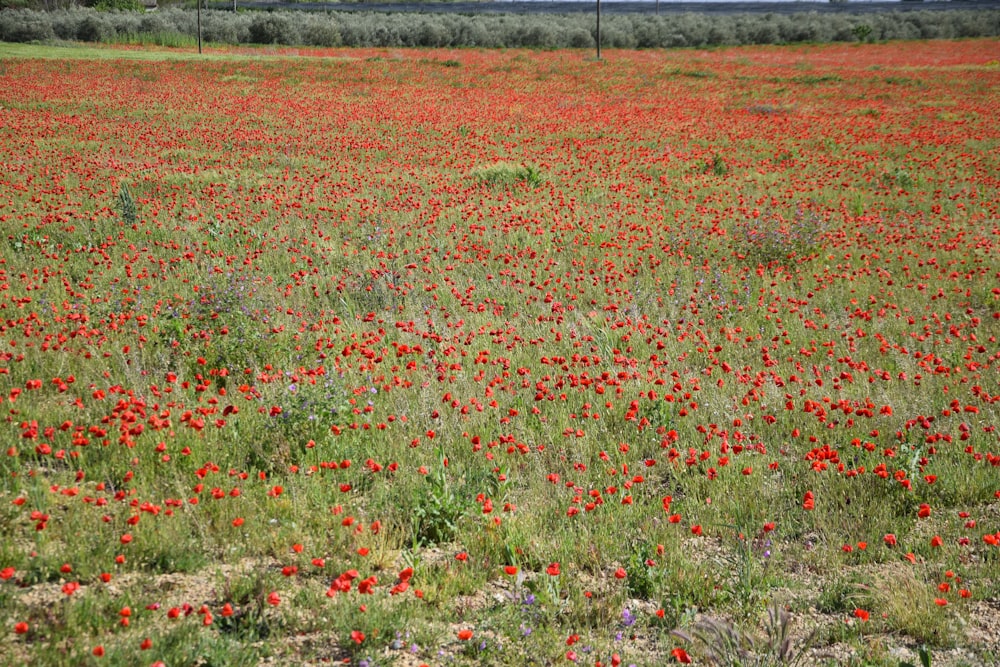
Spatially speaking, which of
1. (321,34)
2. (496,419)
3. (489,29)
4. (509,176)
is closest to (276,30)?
(321,34)

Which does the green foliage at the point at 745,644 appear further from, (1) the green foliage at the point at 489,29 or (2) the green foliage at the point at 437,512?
(1) the green foliage at the point at 489,29

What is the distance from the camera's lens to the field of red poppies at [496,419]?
3271mm

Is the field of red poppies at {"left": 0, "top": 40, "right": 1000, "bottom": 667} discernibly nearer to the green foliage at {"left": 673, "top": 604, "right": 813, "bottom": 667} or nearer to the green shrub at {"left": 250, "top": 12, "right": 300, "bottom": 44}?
the green foliage at {"left": 673, "top": 604, "right": 813, "bottom": 667}

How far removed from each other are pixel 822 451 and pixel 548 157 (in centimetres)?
1355

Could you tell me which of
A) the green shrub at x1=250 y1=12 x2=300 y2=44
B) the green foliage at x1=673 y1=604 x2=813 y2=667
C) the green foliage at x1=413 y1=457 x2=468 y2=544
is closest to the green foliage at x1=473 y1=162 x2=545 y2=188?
the green foliage at x1=413 y1=457 x2=468 y2=544

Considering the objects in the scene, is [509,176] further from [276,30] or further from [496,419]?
[276,30]

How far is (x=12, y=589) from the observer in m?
3.14

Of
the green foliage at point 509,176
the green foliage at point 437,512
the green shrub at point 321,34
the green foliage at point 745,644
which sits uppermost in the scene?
the green shrub at point 321,34

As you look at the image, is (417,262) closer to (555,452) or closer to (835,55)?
(555,452)

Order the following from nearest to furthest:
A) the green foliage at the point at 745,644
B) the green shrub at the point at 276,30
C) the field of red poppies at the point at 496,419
A: the green foliage at the point at 745,644 < the field of red poppies at the point at 496,419 < the green shrub at the point at 276,30

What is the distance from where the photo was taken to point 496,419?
16.8ft

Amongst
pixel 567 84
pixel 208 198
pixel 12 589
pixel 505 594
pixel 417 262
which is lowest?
pixel 505 594

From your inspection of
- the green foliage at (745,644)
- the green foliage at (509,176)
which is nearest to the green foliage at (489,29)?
the green foliage at (509,176)

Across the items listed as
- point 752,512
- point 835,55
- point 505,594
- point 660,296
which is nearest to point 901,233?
point 660,296
